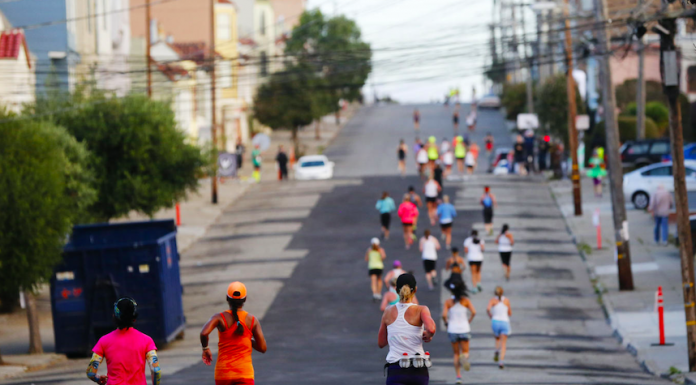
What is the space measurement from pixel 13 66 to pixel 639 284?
63.3ft

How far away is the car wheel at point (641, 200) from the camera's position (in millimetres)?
33812

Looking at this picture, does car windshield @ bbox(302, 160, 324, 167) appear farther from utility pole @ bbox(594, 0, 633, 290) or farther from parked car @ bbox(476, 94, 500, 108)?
parked car @ bbox(476, 94, 500, 108)

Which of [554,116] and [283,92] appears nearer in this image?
[554,116]

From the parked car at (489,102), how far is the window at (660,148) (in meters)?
49.7

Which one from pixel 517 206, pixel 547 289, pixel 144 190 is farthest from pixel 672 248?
pixel 144 190

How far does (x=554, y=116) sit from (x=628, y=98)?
53.8 ft

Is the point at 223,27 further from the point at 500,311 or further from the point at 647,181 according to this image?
the point at 500,311

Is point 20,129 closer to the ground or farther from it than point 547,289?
farther from it

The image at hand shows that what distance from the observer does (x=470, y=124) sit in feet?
233

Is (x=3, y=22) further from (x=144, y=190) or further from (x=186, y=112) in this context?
(x=186, y=112)

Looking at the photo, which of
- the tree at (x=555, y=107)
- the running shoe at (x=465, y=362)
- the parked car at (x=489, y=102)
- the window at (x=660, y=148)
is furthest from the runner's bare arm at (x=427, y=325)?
the parked car at (x=489, y=102)

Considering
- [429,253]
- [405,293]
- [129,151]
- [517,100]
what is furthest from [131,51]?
[405,293]

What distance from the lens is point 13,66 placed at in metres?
30.6

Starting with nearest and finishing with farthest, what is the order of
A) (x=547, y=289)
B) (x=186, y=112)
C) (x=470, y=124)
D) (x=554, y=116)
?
1. (x=547, y=289)
2. (x=554, y=116)
3. (x=186, y=112)
4. (x=470, y=124)
